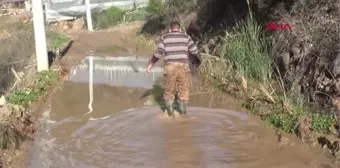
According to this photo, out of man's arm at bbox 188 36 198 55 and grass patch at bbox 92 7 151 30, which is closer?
man's arm at bbox 188 36 198 55

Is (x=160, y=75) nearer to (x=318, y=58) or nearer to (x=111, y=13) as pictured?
(x=318, y=58)

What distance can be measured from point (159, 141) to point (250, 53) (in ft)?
11.4

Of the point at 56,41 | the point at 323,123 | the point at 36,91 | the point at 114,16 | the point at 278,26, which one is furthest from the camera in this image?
the point at 114,16

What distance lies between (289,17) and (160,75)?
409 centimetres

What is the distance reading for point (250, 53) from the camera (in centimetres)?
1095

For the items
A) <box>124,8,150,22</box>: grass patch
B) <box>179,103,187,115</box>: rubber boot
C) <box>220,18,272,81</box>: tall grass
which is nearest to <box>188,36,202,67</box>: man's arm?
<box>179,103,187,115</box>: rubber boot

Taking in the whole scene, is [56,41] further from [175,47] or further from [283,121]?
[283,121]

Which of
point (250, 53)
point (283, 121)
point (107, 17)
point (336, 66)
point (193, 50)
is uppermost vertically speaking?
point (107, 17)

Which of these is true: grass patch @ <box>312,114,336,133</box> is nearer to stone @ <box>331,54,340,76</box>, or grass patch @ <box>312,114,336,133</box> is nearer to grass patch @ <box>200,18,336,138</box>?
grass patch @ <box>200,18,336,138</box>

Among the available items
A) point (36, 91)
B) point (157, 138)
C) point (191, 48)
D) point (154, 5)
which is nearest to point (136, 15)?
point (154, 5)

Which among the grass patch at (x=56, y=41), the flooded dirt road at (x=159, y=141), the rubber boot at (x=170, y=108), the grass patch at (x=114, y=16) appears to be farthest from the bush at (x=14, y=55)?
the rubber boot at (x=170, y=108)

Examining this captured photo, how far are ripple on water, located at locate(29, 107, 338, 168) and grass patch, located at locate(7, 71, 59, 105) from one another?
1936 millimetres

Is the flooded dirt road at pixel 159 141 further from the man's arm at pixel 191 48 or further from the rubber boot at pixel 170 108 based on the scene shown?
the man's arm at pixel 191 48

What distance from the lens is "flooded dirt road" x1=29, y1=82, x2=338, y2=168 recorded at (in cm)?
738
